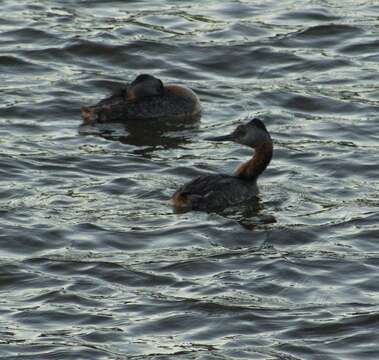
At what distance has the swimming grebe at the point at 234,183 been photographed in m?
13.5

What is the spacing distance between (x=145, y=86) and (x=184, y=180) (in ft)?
8.22

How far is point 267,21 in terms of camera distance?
19.8 meters

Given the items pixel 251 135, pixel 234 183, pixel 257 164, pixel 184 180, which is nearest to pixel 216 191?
pixel 234 183

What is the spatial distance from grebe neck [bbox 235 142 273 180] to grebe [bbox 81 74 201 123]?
231 centimetres

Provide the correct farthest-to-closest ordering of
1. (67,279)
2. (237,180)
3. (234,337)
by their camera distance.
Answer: (237,180)
(67,279)
(234,337)

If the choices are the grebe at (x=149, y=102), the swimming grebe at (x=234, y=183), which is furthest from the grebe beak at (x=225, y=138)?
the grebe at (x=149, y=102)

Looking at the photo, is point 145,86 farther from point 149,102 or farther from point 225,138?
point 225,138

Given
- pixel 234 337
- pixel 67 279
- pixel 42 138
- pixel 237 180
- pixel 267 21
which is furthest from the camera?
pixel 267 21

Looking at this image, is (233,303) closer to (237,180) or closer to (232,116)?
(237,180)

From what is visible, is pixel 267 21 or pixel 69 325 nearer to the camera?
pixel 69 325

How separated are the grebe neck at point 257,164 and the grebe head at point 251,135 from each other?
0.18 feet

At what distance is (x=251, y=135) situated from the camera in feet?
47.4

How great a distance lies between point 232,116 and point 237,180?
8.30 feet

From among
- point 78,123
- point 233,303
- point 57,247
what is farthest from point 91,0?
point 233,303
